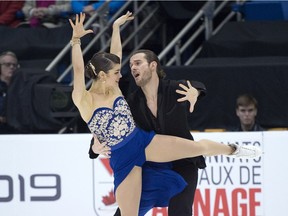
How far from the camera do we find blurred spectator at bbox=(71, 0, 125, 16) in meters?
9.60

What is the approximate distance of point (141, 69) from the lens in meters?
6.07

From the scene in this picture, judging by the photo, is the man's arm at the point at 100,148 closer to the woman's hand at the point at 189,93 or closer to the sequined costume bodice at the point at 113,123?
the sequined costume bodice at the point at 113,123

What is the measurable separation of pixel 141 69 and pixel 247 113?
2277mm

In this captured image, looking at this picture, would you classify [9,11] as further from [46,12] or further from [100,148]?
[100,148]

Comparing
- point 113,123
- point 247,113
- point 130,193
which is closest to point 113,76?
point 113,123

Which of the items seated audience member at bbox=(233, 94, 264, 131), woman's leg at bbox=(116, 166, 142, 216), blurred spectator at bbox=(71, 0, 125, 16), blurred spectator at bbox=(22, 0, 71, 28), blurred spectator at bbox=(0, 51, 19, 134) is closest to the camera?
woman's leg at bbox=(116, 166, 142, 216)

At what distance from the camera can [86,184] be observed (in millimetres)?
7555

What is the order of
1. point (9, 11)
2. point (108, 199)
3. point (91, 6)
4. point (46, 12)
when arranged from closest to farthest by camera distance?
point (108, 199) < point (91, 6) < point (46, 12) < point (9, 11)

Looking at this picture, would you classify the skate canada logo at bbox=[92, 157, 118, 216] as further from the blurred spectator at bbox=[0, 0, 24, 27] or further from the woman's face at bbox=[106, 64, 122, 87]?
the blurred spectator at bbox=[0, 0, 24, 27]

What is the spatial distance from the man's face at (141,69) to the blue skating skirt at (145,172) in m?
0.34

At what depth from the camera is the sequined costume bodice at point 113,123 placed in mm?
5926

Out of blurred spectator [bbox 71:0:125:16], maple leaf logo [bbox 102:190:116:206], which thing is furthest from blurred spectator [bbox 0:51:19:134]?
maple leaf logo [bbox 102:190:116:206]

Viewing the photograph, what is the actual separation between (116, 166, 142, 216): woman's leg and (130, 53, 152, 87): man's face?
0.58m

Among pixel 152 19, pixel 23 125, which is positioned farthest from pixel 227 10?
pixel 23 125
